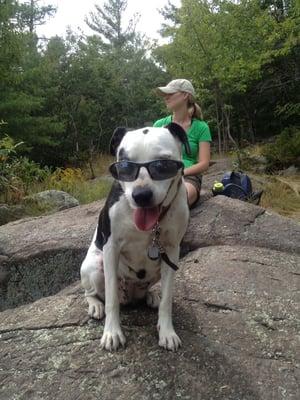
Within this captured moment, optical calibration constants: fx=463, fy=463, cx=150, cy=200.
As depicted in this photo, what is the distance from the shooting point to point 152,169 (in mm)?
2166

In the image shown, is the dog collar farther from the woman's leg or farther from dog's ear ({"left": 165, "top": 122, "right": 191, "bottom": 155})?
the woman's leg

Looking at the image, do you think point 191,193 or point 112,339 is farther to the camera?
point 191,193

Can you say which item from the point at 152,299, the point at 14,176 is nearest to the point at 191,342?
the point at 152,299

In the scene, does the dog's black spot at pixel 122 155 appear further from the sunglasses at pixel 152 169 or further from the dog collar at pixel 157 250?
the dog collar at pixel 157 250

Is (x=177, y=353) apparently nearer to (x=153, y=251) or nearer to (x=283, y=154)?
(x=153, y=251)

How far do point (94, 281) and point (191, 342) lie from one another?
2.16ft

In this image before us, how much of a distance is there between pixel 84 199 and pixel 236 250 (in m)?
4.28

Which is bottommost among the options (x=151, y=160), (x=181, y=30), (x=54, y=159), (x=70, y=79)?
(x=54, y=159)

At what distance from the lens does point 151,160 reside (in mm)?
2186

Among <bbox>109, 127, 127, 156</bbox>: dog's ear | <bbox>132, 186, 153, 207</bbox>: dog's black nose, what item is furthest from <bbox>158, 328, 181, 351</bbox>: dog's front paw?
<bbox>109, 127, 127, 156</bbox>: dog's ear

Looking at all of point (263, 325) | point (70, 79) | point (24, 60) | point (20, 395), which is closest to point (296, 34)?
point (70, 79)

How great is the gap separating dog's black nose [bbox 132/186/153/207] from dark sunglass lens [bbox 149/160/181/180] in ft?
0.26

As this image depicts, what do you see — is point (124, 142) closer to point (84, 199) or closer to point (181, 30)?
point (84, 199)

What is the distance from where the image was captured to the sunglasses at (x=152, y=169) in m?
2.17
